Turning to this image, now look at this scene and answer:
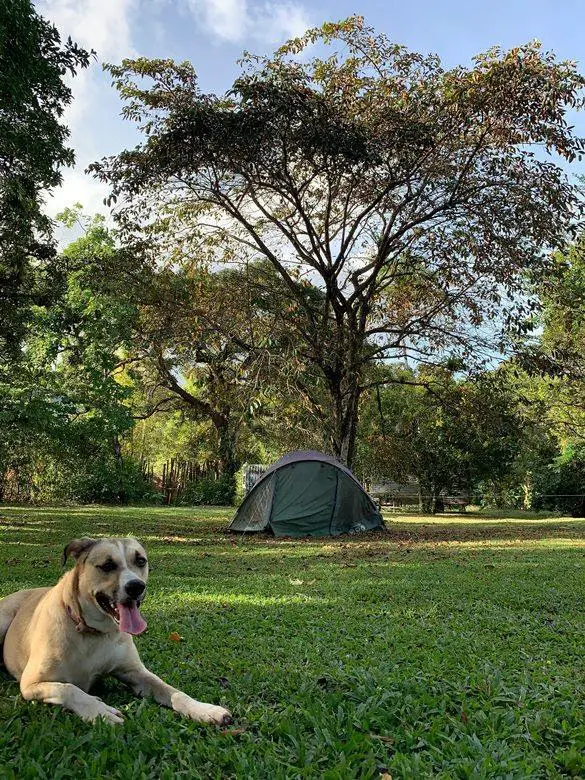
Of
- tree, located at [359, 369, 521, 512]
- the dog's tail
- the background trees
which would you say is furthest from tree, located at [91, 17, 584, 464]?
the dog's tail

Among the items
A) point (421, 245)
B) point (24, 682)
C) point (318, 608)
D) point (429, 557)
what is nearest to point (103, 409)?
point (421, 245)

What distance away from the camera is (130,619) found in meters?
2.86

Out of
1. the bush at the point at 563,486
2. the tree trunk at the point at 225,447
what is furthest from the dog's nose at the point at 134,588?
the tree trunk at the point at 225,447

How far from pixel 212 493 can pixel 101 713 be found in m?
26.3

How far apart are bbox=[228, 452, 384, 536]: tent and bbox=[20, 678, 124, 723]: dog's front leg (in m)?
11.1

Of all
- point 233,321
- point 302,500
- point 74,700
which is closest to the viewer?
point 74,700

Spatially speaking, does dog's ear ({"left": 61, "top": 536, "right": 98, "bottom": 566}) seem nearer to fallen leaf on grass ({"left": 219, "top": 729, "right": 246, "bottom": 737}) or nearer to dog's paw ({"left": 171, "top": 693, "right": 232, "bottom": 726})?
dog's paw ({"left": 171, "top": 693, "right": 232, "bottom": 726})

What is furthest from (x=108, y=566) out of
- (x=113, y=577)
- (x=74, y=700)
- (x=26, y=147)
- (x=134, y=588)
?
(x=26, y=147)

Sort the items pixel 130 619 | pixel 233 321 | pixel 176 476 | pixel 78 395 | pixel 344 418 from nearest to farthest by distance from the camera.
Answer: pixel 130 619
pixel 233 321
pixel 344 418
pixel 78 395
pixel 176 476

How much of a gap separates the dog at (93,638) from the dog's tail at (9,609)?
36cm

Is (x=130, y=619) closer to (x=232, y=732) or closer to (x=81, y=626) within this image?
(x=81, y=626)

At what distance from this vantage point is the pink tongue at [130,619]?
2.83 meters

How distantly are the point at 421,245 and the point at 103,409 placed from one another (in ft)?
42.0

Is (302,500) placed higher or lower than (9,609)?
higher
